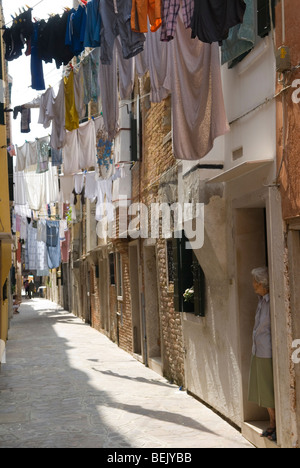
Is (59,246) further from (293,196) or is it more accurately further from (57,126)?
(293,196)

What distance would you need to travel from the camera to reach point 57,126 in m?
13.3

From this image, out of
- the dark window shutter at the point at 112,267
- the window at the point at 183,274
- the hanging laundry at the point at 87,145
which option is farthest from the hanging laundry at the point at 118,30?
the dark window shutter at the point at 112,267

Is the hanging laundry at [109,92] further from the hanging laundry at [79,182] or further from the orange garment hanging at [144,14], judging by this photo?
the hanging laundry at [79,182]

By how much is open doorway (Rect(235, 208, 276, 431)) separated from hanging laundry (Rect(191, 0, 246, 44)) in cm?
221

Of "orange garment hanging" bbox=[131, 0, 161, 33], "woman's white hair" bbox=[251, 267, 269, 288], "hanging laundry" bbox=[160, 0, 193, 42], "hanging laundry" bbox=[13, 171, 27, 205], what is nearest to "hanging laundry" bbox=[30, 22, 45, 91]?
"orange garment hanging" bbox=[131, 0, 161, 33]

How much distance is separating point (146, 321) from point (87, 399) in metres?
3.72

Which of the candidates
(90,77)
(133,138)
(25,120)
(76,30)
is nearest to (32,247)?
(25,120)

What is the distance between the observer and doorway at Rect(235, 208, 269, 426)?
746 cm

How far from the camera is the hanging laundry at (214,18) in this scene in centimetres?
603

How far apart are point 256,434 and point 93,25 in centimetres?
546

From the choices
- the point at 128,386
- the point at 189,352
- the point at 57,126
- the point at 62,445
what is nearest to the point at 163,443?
the point at 62,445

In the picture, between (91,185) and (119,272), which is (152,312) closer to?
(119,272)

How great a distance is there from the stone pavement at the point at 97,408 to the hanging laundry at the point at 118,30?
4.41 meters

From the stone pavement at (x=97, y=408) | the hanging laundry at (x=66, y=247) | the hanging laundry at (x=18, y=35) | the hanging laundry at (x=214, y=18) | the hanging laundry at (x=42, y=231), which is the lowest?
the stone pavement at (x=97, y=408)
